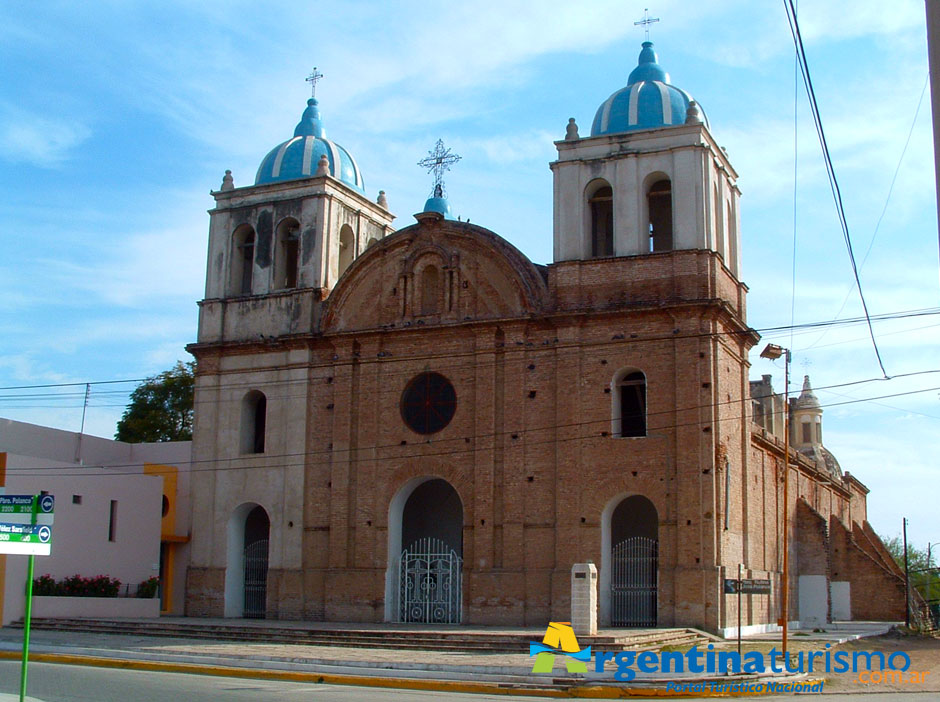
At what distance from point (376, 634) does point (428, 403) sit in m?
7.01

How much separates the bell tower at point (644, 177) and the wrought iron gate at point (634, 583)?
7133 mm

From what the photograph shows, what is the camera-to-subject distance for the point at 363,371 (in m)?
30.1

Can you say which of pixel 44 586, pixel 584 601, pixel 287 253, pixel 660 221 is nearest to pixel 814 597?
pixel 660 221

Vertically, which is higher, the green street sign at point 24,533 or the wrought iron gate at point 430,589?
the green street sign at point 24,533

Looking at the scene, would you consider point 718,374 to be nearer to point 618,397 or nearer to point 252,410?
point 618,397

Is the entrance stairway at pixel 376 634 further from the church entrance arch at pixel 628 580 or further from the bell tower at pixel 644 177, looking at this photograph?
the bell tower at pixel 644 177

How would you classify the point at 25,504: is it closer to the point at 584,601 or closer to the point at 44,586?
the point at 584,601

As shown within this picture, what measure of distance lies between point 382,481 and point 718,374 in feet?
29.1

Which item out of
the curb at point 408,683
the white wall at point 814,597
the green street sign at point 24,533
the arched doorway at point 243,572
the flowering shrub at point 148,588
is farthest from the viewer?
the white wall at point 814,597

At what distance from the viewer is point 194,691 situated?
16016mm

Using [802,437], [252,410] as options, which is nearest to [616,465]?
[252,410]

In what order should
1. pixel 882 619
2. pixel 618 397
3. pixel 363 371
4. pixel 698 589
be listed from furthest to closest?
pixel 882 619 → pixel 363 371 → pixel 618 397 → pixel 698 589

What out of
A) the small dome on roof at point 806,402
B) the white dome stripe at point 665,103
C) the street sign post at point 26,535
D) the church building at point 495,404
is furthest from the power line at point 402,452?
the small dome on roof at point 806,402

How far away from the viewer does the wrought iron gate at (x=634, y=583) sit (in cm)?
2634
